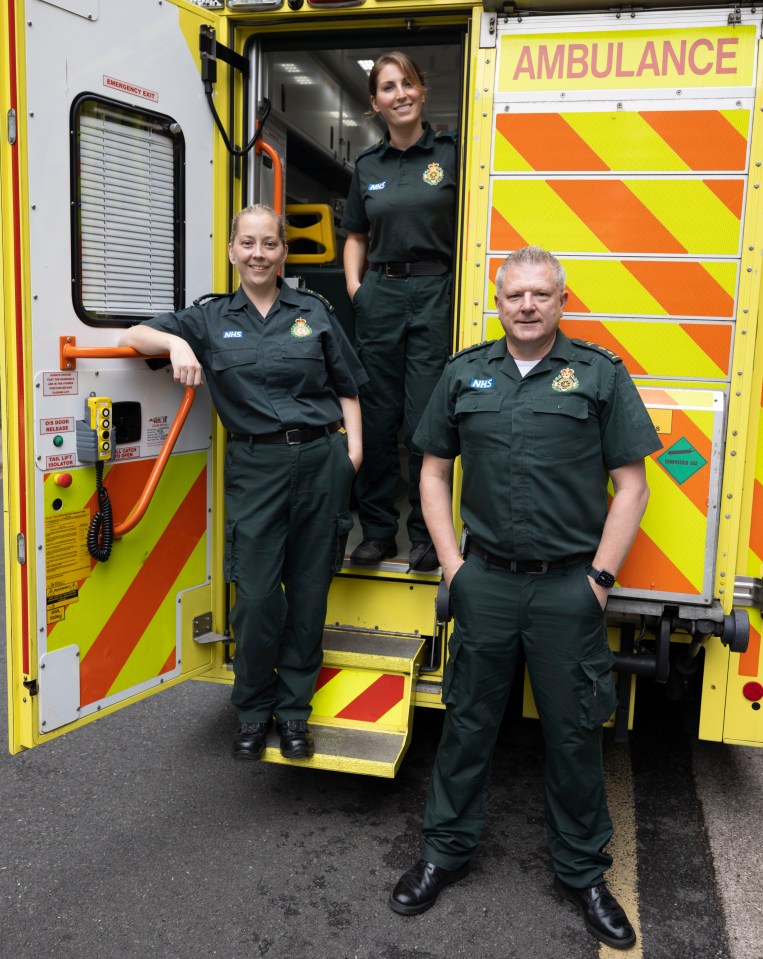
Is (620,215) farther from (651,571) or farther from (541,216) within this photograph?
(651,571)

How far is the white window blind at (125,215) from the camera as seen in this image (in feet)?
9.30

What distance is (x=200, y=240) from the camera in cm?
335

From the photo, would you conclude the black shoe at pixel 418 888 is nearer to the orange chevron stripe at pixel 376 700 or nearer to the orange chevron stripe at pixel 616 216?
the orange chevron stripe at pixel 376 700

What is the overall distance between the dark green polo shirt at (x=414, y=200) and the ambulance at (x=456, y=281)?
0.34 meters

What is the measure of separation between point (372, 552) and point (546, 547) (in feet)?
3.99

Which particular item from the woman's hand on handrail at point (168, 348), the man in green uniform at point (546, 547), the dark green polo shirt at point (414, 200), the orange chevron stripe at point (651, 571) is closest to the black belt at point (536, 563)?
Answer: the man in green uniform at point (546, 547)

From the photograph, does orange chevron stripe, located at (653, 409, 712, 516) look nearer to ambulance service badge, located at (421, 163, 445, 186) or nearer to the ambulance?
the ambulance

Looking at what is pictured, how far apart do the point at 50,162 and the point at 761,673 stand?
2785 mm

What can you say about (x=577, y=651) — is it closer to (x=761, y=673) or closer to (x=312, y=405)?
(x=761, y=673)

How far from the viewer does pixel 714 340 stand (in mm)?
2879

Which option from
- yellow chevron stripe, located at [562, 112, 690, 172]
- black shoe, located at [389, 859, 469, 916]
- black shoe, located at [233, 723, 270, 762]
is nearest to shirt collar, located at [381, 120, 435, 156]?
yellow chevron stripe, located at [562, 112, 690, 172]

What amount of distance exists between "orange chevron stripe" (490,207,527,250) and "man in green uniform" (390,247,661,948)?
1.27 ft

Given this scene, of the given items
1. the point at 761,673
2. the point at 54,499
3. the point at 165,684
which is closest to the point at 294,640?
the point at 165,684

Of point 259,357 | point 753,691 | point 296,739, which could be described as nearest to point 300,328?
point 259,357
